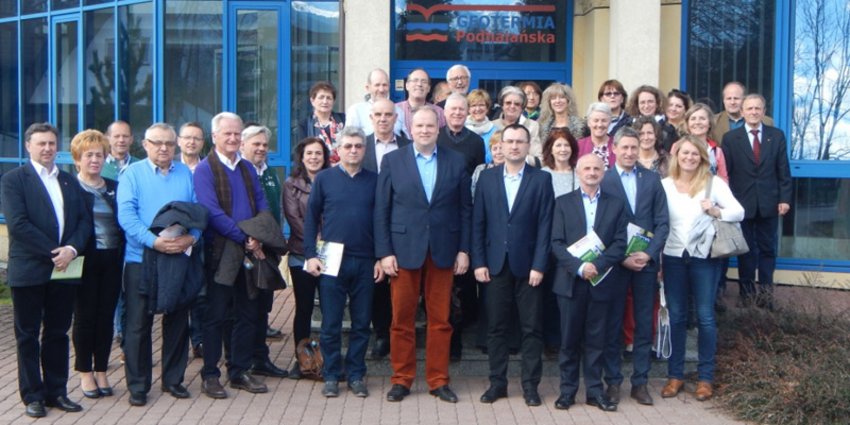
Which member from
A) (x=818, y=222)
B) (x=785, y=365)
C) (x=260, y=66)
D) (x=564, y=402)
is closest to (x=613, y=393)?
(x=564, y=402)

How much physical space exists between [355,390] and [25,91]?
29.8ft

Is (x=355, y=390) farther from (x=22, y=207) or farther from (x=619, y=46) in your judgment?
(x=619, y=46)

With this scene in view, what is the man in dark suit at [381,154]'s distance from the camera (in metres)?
7.48

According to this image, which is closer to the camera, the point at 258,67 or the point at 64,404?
the point at 64,404

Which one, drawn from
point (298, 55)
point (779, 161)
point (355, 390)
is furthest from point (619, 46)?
point (355, 390)

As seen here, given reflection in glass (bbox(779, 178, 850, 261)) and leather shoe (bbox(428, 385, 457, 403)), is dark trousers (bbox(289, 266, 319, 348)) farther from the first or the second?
reflection in glass (bbox(779, 178, 850, 261))

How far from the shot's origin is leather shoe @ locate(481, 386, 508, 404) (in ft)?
23.3

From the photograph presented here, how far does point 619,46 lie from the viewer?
1046 centimetres

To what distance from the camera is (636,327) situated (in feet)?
23.5

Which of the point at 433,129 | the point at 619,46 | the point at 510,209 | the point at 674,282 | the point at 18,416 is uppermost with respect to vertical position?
the point at 619,46

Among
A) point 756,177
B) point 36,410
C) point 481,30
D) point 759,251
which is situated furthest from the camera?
point 481,30

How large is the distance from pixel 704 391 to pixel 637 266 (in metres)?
1.08

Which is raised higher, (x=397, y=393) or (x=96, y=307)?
(x=96, y=307)

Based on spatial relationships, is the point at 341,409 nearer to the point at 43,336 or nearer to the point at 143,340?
the point at 143,340
